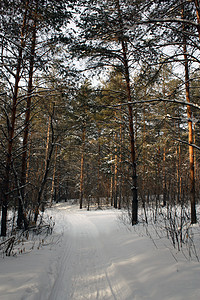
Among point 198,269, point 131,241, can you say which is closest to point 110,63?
point 131,241

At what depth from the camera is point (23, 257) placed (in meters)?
3.72

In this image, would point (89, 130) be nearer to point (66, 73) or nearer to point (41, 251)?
point (66, 73)

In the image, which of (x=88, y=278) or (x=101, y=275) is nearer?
(x=88, y=278)

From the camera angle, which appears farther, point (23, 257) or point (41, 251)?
point (41, 251)

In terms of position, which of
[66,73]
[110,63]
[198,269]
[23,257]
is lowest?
[23,257]

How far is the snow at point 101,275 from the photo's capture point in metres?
2.42

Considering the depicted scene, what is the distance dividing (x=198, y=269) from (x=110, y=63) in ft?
23.4

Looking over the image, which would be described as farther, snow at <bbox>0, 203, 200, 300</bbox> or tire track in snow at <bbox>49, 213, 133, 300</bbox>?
tire track in snow at <bbox>49, 213, 133, 300</bbox>

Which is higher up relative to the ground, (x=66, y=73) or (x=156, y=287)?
(x=66, y=73)

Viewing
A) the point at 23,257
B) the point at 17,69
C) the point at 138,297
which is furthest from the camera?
the point at 17,69

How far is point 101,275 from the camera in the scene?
10.8 feet

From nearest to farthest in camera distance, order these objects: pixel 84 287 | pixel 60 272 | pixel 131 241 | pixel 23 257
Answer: pixel 84 287 < pixel 60 272 < pixel 23 257 < pixel 131 241

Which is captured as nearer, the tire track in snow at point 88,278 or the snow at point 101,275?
the snow at point 101,275

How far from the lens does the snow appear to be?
2.42 m
